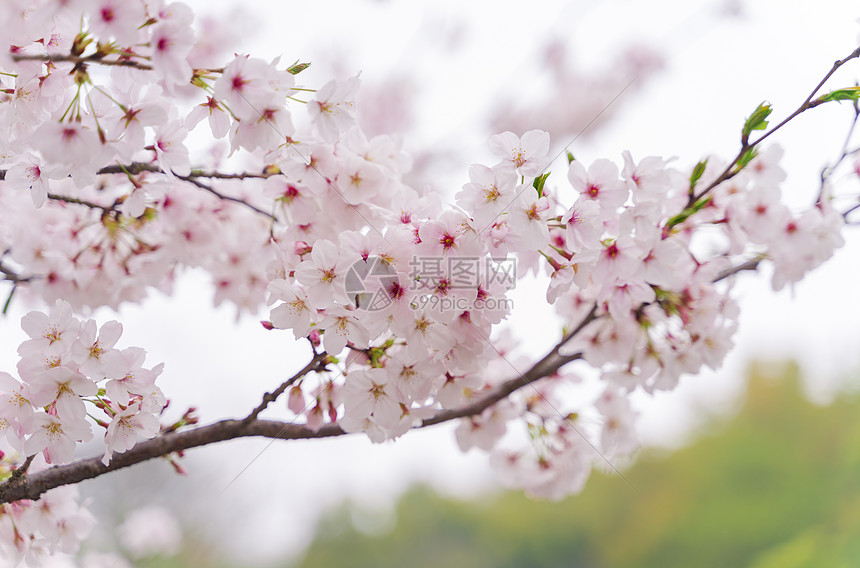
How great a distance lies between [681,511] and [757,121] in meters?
9.30

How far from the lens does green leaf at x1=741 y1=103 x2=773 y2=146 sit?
0.81 metres

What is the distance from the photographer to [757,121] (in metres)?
0.82

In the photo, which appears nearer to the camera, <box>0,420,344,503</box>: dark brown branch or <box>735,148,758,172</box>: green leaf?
<box>0,420,344,503</box>: dark brown branch

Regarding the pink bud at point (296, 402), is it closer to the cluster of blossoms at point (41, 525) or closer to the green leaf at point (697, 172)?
the cluster of blossoms at point (41, 525)

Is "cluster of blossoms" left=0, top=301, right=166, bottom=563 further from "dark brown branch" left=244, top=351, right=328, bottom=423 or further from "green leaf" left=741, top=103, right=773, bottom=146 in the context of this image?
"green leaf" left=741, top=103, right=773, bottom=146

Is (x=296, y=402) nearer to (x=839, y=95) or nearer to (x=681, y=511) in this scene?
(x=839, y=95)

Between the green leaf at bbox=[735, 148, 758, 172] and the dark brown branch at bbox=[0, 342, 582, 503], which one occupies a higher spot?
the green leaf at bbox=[735, 148, 758, 172]

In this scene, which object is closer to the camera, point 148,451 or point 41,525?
point 148,451

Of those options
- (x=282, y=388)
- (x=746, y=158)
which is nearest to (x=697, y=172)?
(x=746, y=158)

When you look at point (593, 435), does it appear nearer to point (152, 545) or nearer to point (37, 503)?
point (37, 503)

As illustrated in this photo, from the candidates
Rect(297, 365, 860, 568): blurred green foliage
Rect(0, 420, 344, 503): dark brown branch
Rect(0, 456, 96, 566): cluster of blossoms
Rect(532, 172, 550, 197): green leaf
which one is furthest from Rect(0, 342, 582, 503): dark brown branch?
Rect(297, 365, 860, 568): blurred green foliage

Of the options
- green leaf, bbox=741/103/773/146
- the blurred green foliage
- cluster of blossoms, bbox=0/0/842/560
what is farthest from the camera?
the blurred green foliage

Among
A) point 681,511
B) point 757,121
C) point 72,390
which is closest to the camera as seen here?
point 72,390

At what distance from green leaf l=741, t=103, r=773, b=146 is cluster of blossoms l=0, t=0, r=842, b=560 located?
0.11ft
